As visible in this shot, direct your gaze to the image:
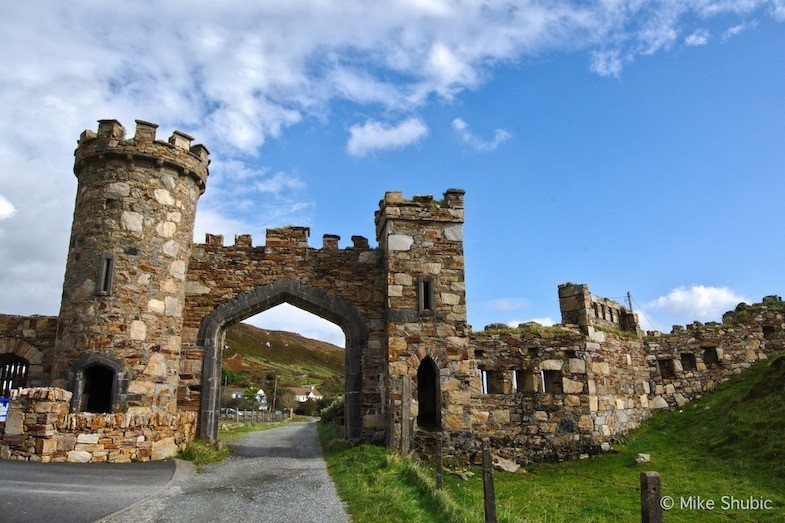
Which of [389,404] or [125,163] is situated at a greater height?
[125,163]

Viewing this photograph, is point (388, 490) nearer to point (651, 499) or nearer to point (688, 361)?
point (651, 499)

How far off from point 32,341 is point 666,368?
21.0m

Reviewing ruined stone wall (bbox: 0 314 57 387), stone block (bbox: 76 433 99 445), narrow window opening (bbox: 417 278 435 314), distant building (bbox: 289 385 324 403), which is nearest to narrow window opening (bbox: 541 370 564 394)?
narrow window opening (bbox: 417 278 435 314)

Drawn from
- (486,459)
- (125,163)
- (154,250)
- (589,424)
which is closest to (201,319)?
(154,250)

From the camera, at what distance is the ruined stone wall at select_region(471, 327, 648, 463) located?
48.4ft

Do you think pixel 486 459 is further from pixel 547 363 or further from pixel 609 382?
pixel 609 382

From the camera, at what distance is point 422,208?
47.2 ft

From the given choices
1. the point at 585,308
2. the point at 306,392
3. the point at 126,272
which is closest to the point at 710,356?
the point at 585,308

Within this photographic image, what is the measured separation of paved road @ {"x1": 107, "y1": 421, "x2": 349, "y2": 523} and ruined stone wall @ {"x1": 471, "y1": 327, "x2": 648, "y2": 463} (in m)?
5.51

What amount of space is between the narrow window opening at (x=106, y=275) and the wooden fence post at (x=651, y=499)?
470 inches

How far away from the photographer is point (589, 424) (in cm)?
1512

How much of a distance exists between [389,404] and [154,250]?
705 centimetres

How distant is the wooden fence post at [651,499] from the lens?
4.37 metres

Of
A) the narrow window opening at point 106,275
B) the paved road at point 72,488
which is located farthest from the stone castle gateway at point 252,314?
the paved road at point 72,488
